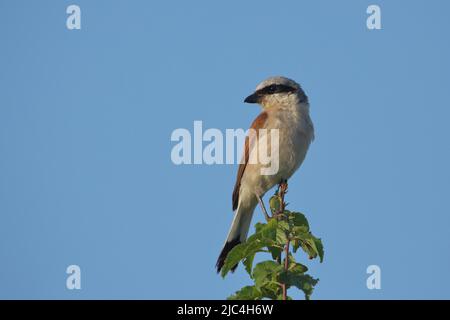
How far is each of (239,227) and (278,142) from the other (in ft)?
3.14

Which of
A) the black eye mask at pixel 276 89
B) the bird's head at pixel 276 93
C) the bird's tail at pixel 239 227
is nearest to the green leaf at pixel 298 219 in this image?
the bird's tail at pixel 239 227

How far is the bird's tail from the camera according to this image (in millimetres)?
6871

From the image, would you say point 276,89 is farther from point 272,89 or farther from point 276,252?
point 276,252

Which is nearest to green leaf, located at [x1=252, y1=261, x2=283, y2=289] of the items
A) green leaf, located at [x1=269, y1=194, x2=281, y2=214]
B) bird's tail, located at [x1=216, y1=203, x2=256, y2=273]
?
green leaf, located at [x1=269, y1=194, x2=281, y2=214]

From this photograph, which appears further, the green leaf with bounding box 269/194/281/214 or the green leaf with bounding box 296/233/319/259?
the green leaf with bounding box 269/194/281/214

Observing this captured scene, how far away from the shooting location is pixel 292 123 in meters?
7.03

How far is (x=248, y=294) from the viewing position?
4.15 m

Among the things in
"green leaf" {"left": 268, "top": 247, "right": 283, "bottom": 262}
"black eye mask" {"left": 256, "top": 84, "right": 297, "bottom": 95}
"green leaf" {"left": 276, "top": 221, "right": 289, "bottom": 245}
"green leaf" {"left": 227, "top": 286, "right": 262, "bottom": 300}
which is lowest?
"green leaf" {"left": 227, "top": 286, "right": 262, "bottom": 300}

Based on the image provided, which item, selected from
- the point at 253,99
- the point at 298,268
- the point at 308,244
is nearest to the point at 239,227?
the point at 253,99

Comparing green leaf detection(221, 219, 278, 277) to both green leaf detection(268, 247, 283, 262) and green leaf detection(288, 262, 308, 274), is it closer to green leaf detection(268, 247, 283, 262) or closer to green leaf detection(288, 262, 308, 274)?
green leaf detection(268, 247, 283, 262)
